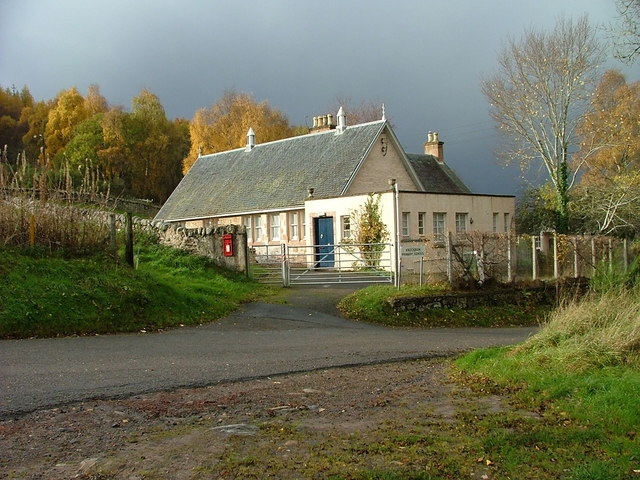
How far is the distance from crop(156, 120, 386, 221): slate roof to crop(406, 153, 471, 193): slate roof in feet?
22.8

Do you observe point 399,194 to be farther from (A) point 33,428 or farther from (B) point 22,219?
(A) point 33,428

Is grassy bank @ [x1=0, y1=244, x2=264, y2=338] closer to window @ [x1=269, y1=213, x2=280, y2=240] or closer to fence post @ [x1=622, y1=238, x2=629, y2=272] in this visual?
fence post @ [x1=622, y1=238, x2=629, y2=272]

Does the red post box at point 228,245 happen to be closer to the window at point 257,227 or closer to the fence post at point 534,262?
the fence post at point 534,262

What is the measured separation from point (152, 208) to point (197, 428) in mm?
57822

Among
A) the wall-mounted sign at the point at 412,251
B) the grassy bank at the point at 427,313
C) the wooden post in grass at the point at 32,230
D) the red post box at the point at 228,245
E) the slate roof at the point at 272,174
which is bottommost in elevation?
the grassy bank at the point at 427,313

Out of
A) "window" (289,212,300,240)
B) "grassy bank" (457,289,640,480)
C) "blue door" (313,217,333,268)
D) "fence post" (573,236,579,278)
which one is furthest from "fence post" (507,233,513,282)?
"window" (289,212,300,240)

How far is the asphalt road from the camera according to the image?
8964 millimetres

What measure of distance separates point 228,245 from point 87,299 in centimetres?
Answer: 988

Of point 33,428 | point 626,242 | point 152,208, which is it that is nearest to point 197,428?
point 33,428

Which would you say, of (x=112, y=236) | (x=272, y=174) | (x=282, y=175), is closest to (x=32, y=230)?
(x=112, y=236)

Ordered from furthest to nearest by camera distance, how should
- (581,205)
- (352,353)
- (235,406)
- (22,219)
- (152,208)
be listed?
(152,208) < (581,205) < (22,219) < (352,353) < (235,406)

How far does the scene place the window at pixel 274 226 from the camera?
122ft

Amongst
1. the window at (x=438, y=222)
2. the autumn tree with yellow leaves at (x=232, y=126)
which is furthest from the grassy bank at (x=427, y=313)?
the autumn tree with yellow leaves at (x=232, y=126)

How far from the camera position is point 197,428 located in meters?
6.84
